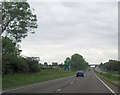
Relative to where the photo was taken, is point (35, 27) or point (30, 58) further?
point (30, 58)

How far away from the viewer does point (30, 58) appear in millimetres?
54938

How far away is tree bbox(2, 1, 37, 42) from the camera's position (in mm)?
41388

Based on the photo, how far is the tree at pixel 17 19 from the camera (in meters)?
41.4

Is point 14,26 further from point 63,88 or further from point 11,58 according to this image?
point 63,88

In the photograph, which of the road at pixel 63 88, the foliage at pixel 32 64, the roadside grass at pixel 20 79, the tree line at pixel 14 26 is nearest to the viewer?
the road at pixel 63 88

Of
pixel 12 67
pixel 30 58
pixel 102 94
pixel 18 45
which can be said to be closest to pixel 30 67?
pixel 30 58

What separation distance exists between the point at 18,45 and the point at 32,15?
903cm

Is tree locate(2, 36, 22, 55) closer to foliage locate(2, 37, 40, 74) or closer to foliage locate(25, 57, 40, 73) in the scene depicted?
foliage locate(2, 37, 40, 74)

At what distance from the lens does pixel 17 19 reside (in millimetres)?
42562

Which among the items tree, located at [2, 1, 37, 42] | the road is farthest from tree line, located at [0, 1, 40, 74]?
the road

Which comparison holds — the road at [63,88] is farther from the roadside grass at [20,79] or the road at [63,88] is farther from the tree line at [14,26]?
the tree line at [14,26]

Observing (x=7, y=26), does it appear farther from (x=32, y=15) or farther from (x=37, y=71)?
(x=37, y=71)

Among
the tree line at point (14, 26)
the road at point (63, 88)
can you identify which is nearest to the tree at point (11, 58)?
the tree line at point (14, 26)

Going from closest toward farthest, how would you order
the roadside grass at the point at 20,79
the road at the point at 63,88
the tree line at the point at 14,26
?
the road at the point at 63,88, the roadside grass at the point at 20,79, the tree line at the point at 14,26
